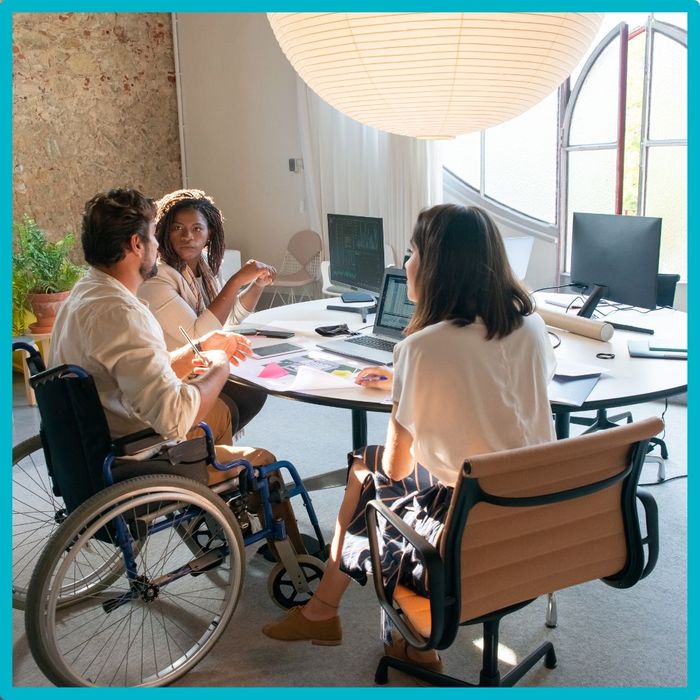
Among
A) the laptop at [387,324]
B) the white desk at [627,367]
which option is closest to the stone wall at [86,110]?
the laptop at [387,324]

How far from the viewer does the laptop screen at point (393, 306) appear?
279 centimetres

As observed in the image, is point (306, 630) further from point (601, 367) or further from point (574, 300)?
point (574, 300)

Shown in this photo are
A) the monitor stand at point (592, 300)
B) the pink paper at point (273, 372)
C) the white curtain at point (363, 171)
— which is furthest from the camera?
the white curtain at point (363, 171)

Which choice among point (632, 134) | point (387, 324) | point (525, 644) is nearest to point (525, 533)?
point (525, 644)

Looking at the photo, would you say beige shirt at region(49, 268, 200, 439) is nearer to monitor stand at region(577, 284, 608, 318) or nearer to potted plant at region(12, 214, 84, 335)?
monitor stand at region(577, 284, 608, 318)

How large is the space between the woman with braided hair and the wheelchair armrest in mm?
780

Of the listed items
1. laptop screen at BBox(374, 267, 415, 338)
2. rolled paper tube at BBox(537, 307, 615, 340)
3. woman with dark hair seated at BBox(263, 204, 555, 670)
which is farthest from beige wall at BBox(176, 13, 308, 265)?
woman with dark hair seated at BBox(263, 204, 555, 670)

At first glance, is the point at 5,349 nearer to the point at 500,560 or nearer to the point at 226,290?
the point at 226,290

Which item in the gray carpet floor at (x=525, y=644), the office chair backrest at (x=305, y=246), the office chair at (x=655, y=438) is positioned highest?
the office chair backrest at (x=305, y=246)

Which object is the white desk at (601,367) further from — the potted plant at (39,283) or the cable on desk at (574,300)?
the potted plant at (39,283)

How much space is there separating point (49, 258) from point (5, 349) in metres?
2.76

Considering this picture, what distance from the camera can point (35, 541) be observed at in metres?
2.83

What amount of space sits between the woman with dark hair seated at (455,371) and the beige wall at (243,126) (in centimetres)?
441

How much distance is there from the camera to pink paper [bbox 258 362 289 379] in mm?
2400
